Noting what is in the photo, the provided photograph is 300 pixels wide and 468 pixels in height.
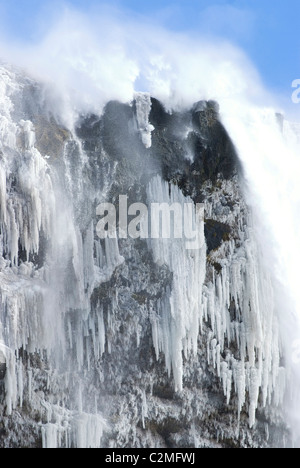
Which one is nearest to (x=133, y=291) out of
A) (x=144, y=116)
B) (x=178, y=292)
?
(x=178, y=292)

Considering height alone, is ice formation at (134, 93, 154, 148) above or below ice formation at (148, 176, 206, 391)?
above

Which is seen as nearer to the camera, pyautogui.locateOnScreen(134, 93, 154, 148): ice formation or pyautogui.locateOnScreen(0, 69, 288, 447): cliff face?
pyautogui.locateOnScreen(0, 69, 288, 447): cliff face

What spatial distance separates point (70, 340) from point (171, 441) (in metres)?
5.29

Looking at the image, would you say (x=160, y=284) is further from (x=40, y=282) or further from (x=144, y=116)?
(x=144, y=116)

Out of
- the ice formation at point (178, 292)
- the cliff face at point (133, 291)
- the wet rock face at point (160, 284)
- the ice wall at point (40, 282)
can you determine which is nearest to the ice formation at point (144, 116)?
the cliff face at point (133, 291)

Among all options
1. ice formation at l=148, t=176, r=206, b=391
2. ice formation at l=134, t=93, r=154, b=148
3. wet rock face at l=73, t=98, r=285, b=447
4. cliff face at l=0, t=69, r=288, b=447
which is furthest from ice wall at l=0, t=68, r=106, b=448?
ice formation at l=134, t=93, r=154, b=148

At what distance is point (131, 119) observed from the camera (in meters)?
20.2

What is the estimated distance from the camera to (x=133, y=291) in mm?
19797

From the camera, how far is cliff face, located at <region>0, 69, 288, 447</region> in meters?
18.8

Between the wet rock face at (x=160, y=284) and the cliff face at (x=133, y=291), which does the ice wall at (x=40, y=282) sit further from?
the wet rock face at (x=160, y=284)

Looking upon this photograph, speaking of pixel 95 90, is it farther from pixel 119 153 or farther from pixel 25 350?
pixel 25 350

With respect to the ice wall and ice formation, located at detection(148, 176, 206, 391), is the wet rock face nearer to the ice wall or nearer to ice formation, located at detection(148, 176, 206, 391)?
ice formation, located at detection(148, 176, 206, 391)

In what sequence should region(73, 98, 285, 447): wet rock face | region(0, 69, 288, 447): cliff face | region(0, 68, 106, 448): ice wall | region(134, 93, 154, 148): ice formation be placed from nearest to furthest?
region(0, 68, 106, 448): ice wall < region(0, 69, 288, 447): cliff face < region(73, 98, 285, 447): wet rock face < region(134, 93, 154, 148): ice formation

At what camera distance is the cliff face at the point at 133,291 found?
18.8 meters
